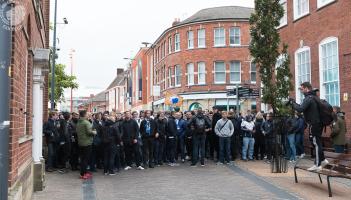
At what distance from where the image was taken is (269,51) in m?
14.1

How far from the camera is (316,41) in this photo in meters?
19.1

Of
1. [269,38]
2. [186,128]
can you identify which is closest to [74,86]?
[186,128]

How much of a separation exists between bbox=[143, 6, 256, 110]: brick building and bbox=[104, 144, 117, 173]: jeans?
2830 centimetres

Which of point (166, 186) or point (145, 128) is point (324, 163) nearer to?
point (166, 186)

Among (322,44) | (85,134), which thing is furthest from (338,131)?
(85,134)

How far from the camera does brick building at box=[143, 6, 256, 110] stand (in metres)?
43.1

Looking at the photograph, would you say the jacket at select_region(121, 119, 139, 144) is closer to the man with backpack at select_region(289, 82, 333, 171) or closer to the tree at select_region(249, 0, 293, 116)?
the tree at select_region(249, 0, 293, 116)

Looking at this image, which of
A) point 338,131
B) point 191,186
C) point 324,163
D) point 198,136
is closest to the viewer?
point 324,163

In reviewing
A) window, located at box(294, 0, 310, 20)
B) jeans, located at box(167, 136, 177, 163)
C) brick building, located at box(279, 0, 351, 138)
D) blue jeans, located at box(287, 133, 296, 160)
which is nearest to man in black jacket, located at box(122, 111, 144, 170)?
jeans, located at box(167, 136, 177, 163)

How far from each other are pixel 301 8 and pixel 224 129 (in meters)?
7.81

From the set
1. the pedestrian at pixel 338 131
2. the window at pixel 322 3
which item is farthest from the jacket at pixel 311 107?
the window at pixel 322 3

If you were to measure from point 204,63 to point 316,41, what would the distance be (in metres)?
25.1

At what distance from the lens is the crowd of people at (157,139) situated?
14062 mm

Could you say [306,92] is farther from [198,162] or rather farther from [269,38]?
[198,162]
